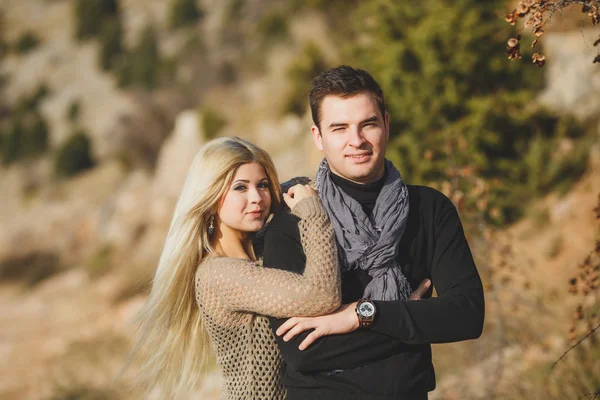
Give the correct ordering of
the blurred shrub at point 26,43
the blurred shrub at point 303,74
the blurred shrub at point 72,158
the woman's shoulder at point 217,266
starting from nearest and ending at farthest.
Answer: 1. the woman's shoulder at point 217,266
2. the blurred shrub at point 303,74
3. the blurred shrub at point 72,158
4. the blurred shrub at point 26,43

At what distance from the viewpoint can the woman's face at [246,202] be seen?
10.2 feet

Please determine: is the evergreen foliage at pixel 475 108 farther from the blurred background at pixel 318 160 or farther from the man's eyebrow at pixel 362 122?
the man's eyebrow at pixel 362 122

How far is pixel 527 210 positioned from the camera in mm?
9133

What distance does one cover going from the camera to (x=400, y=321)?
2.56 metres

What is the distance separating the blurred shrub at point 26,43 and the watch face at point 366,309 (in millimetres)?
39238

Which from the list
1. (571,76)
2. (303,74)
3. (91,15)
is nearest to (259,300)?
(571,76)

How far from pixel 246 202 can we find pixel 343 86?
74cm

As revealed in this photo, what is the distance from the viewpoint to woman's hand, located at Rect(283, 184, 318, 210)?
2828mm

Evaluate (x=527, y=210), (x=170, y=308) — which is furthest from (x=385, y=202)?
(x=527, y=210)

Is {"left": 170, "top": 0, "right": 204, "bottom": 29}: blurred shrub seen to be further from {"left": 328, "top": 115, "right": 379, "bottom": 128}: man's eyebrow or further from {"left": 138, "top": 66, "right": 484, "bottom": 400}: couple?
{"left": 328, "top": 115, "right": 379, "bottom": 128}: man's eyebrow

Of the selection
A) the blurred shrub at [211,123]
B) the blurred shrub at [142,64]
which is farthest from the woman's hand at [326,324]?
the blurred shrub at [142,64]

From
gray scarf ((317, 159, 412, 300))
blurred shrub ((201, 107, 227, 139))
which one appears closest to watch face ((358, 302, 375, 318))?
gray scarf ((317, 159, 412, 300))

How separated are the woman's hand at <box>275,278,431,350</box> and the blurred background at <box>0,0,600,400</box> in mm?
1385

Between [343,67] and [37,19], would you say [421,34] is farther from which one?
[37,19]
